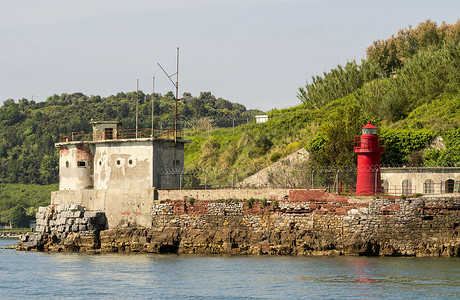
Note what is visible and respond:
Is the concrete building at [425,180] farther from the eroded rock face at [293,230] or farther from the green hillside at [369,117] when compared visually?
the eroded rock face at [293,230]

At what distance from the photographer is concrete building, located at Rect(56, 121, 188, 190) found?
46719 mm

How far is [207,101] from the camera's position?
6836 inches

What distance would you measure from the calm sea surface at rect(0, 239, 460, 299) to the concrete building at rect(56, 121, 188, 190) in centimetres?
600

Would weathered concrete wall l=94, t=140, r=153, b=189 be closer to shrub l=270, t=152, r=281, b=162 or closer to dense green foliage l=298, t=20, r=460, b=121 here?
shrub l=270, t=152, r=281, b=162

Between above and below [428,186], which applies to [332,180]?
above

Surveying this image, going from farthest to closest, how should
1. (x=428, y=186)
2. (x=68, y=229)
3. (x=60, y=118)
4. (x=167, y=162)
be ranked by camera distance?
(x=60, y=118), (x=428, y=186), (x=167, y=162), (x=68, y=229)

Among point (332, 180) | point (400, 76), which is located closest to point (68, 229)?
point (332, 180)

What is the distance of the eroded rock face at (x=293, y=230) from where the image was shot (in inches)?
1580

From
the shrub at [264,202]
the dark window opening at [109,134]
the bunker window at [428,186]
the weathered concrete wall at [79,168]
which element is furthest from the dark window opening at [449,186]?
the weathered concrete wall at [79,168]

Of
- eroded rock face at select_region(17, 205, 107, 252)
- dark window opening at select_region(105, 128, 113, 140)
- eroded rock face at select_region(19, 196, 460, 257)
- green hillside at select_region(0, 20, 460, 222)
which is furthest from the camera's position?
green hillside at select_region(0, 20, 460, 222)

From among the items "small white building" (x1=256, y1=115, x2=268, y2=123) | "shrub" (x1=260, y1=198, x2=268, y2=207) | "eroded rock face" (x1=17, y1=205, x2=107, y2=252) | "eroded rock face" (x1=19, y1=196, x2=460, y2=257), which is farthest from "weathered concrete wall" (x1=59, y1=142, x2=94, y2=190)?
"small white building" (x1=256, y1=115, x2=268, y2=123)

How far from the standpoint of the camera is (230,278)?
113 feet

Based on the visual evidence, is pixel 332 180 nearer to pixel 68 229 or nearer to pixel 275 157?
pixel 275 157

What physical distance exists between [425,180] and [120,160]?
1810cm
